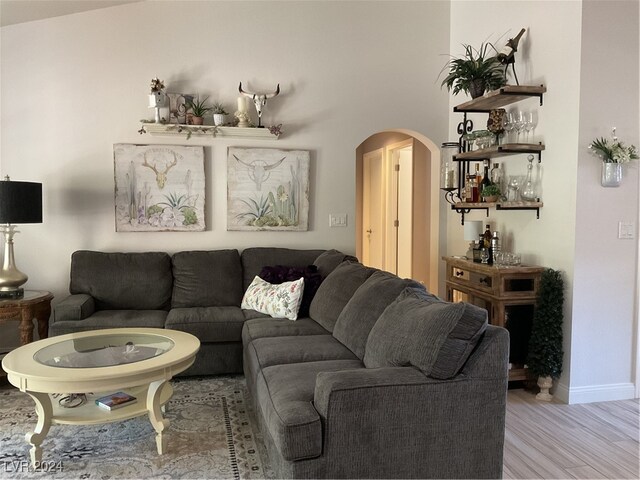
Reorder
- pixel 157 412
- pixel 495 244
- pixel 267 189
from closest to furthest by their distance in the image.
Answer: pixel 157 412, pixel 495 244, pixel 267 189

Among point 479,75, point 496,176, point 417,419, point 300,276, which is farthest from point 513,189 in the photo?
point 417,419

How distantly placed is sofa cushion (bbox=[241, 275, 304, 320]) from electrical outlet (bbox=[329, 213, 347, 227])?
3.44 feet

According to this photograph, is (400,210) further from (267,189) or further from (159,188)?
(159,188)

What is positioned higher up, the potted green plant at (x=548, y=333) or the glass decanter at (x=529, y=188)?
the glass decanter at (x=529, y=188)

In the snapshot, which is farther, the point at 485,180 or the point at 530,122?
the point at 485,180

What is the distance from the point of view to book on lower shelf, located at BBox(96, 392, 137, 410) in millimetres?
2689

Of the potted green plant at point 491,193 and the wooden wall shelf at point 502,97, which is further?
the potted green plant at point 491,193

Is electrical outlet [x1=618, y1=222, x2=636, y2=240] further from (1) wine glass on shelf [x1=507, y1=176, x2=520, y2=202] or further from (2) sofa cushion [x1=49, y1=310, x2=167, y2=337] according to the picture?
(2) sofa cushion [x1=49, y1=310, x2=167, y2=337]

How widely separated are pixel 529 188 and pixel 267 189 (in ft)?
7.07

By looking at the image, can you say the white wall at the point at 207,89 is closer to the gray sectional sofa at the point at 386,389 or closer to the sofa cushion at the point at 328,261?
the sofa cushion at the point at 328,261

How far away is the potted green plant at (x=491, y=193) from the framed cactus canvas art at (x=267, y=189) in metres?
1.56

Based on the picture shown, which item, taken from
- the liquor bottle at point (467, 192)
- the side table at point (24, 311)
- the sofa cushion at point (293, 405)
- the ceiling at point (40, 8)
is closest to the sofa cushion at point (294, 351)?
the sofa cushion at point (293, 405)

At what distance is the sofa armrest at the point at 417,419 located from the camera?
79.9 inches

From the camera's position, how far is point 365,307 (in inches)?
112
